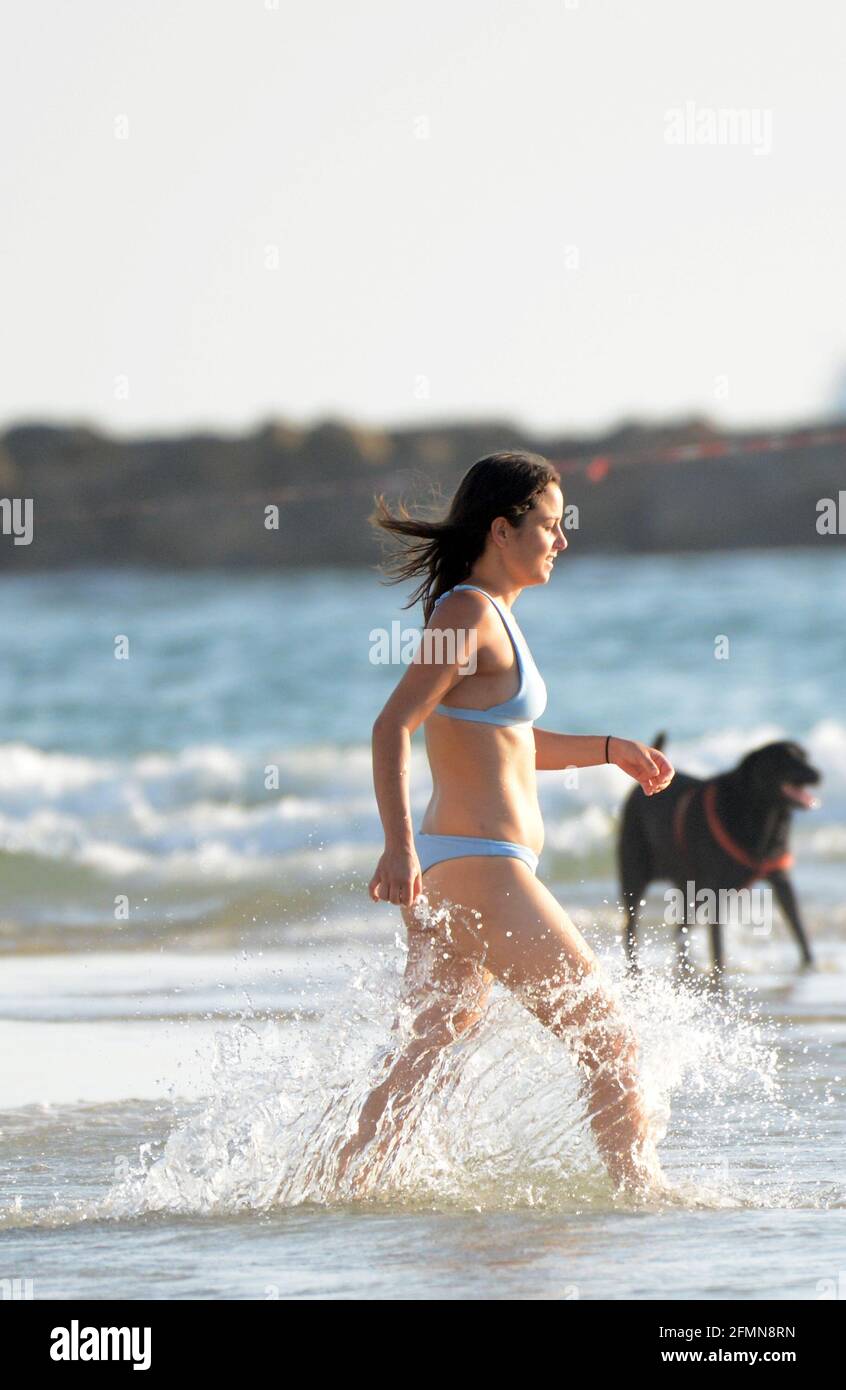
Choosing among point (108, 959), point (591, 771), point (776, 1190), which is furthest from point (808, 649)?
point (776, 1190)

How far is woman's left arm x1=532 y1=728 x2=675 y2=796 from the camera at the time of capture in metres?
4.30

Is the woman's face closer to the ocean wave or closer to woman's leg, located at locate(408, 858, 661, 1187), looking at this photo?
woman's leg, located at locate(408, 858, 661, 1187)

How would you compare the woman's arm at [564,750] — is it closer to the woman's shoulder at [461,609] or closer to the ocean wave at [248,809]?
the woman's shoulder at [461,609]

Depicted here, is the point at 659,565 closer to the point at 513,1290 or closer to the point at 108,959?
the point at 108,959

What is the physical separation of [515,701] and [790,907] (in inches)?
176

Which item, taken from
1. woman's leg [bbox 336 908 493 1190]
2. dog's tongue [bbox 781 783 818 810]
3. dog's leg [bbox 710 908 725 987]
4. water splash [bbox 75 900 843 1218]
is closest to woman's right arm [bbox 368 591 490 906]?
woman's leg [bbox 336 908 493 1190]

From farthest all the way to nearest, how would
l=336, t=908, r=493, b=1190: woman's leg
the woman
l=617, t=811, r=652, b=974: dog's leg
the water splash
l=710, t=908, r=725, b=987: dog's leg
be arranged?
l=617, t=811, r=652, b=974: dog's leg
l=710, t=908, r=725, b=987: dog's leg
the water splash
l=336, t=908, r=493, b=1190: woman's leg
the woman

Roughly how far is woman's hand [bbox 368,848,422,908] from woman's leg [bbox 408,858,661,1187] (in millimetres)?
140

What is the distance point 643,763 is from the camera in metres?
4.30

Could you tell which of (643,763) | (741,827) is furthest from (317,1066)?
(741,827)

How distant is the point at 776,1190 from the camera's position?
4355 mm

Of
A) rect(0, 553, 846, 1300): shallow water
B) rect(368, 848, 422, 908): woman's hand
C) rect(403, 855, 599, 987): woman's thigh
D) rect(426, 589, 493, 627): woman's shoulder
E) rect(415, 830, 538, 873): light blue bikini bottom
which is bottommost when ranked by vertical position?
rect(0, 553, 846, 1300): shallow water

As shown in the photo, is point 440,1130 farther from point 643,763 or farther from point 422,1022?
point 643,763
